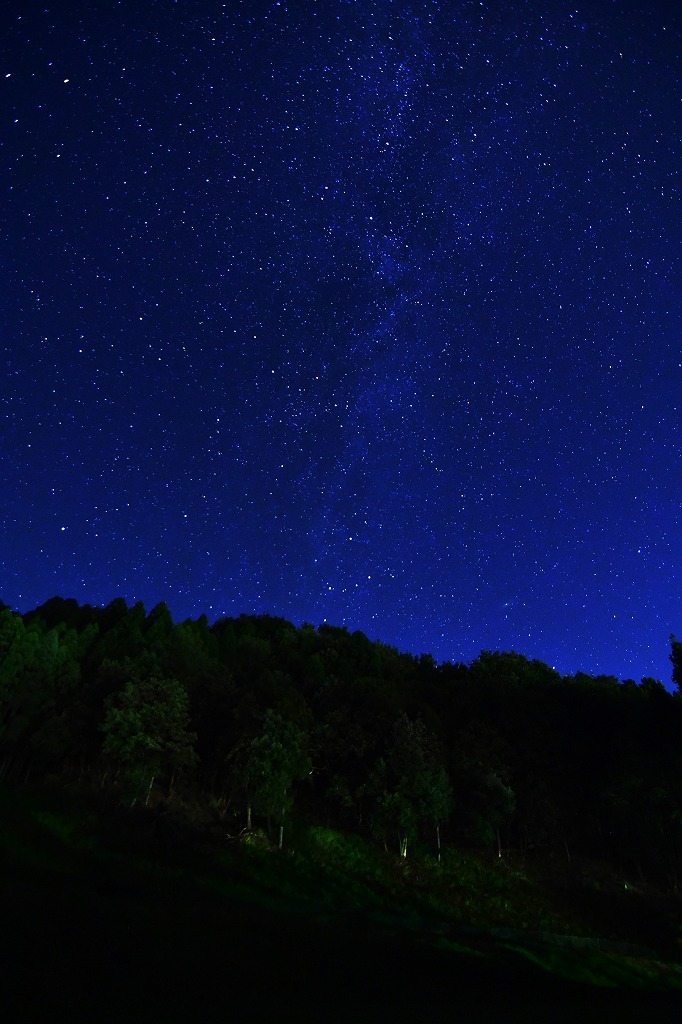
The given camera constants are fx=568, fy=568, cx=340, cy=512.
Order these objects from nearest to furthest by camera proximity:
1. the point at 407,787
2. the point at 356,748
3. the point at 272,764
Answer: the point at 272,764 < the point at 407,787 < the point at 356,748

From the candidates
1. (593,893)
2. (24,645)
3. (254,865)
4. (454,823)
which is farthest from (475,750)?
(24,645)

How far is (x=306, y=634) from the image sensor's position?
10056cm

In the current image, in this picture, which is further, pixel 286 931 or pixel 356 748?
pixel 356 748

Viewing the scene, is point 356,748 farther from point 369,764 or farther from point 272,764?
point 272,764

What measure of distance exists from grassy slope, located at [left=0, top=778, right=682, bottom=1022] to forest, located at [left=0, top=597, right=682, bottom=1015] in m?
1.13

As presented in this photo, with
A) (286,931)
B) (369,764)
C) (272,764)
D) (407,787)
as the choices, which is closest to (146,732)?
(272,764)

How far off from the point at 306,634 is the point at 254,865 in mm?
59686

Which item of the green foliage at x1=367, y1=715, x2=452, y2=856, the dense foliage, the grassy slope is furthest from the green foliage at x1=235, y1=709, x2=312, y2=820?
the green foliage at x1=367, y1=715, x2=452, y2=856

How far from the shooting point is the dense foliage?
170 ft

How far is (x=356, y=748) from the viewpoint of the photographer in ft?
193

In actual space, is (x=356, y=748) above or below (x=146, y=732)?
above

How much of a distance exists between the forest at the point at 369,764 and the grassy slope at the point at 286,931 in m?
1.13

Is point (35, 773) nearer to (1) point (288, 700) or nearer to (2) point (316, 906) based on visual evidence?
(1) point (288, 700)

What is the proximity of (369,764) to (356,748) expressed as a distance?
2030 mm
